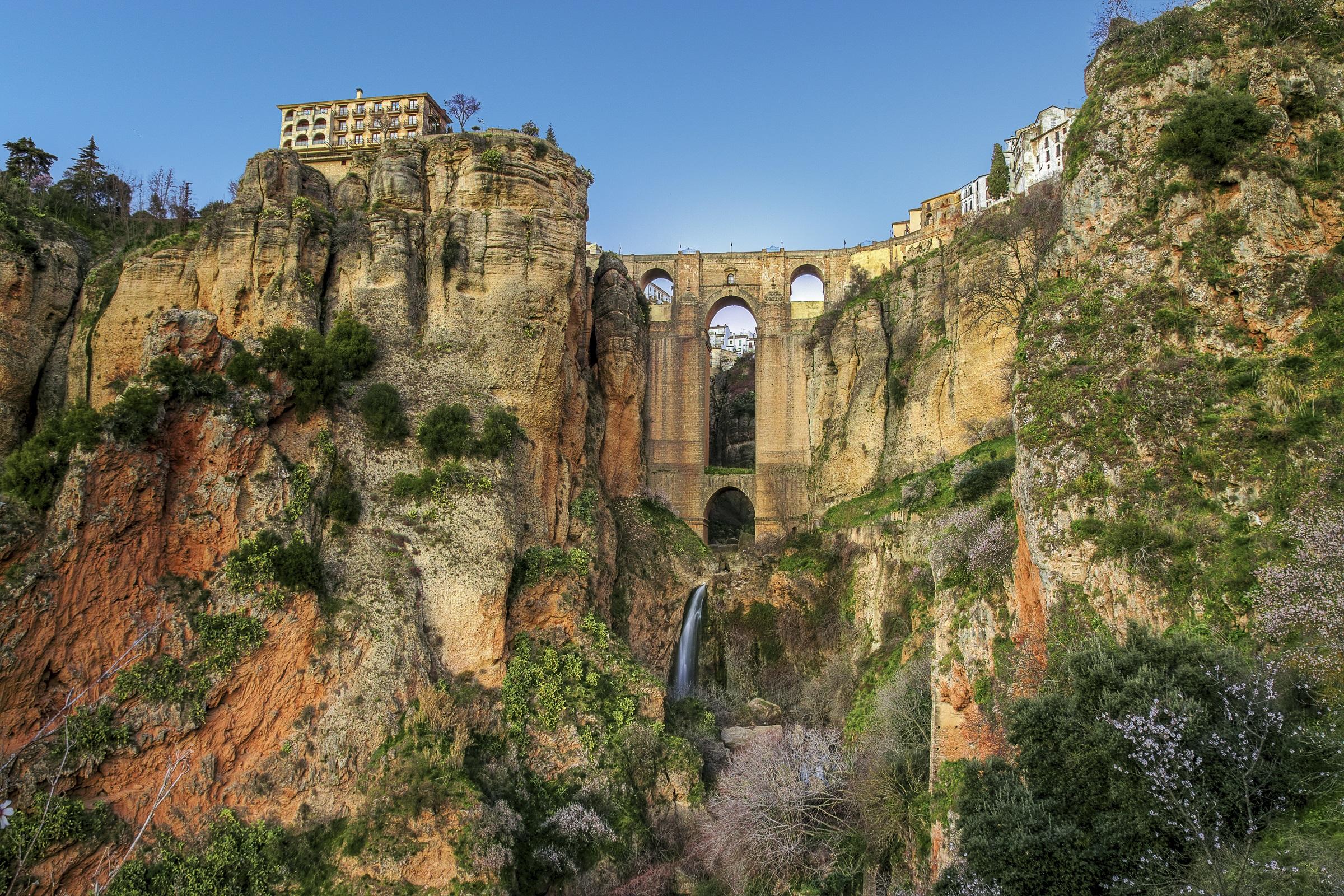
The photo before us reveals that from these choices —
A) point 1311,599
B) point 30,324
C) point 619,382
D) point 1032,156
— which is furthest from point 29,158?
point 1032,156

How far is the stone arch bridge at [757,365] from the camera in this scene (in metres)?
42.9

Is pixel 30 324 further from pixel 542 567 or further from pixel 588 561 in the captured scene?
pixel 588 561

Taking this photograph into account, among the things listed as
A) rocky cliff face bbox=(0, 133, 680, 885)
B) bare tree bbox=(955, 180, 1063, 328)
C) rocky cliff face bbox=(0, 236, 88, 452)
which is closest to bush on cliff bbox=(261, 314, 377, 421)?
rocky cliff face bbox=(0, 133, 680, 885)

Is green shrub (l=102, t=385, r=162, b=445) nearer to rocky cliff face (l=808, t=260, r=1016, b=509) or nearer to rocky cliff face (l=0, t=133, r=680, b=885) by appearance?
rocky cliff face (l=0, t=133, r=680, b=885)

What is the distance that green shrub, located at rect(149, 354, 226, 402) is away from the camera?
53.4 ft

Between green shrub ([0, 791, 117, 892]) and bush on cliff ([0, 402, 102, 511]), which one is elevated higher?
bush on cliff ([0, 402, 102, 511])

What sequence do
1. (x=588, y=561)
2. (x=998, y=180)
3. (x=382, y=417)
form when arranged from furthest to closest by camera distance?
(x=998, y=180), (x=588, y=561), (x=382, y=417)

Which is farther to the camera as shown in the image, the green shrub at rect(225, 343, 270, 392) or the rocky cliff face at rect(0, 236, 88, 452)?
the rocky cliff face at rect(0, 236, 88, 452)

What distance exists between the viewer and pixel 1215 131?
13055 mm

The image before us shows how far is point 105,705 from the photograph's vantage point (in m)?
14.3

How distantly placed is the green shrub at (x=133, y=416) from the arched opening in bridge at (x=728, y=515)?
30.4m

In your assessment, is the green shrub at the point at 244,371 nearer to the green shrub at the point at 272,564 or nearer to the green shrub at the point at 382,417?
the green shrub at the point at 382,417

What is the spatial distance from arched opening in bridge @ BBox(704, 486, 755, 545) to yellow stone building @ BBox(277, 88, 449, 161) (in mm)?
23412

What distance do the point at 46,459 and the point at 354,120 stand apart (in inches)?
1457
